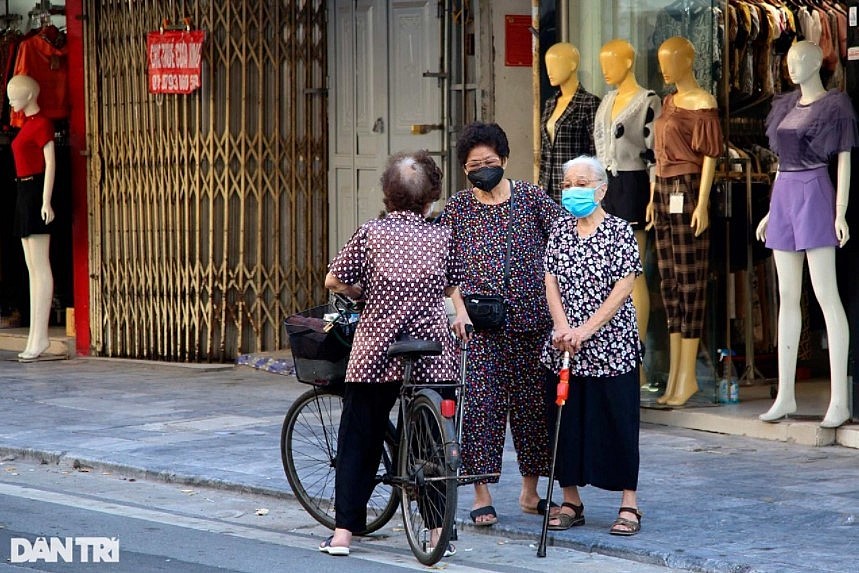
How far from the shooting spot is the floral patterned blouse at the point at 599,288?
7031 millimetres

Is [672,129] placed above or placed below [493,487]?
above

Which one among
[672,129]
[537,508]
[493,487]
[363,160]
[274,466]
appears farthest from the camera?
[363,160]

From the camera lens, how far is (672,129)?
9.91 meters

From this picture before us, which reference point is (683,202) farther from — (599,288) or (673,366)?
(599,288)

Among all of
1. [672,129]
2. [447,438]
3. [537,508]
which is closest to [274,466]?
[537,508]

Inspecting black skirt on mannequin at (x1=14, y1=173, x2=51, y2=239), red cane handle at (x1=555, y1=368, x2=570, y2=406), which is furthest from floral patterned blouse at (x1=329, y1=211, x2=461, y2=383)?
black skirt on mannequin at (x1=14, y1=173, x2=51, y2=239)

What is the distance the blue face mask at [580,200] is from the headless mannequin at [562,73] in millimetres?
3399

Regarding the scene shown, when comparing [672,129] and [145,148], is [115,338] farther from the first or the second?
[672,129]

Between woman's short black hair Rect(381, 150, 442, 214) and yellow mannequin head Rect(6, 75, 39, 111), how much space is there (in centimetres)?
786

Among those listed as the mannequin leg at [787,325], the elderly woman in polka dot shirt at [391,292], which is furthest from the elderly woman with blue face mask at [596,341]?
the mannequin leg at [787,325]

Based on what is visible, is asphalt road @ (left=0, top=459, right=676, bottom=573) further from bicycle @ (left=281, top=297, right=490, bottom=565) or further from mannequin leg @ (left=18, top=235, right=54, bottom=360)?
mannequin leg @ (left=18, top=235, right=54, bottom=360)

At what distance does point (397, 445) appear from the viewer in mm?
7004

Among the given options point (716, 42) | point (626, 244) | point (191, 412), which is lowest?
point (191, 412)

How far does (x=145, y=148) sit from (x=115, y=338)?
6.03ft
